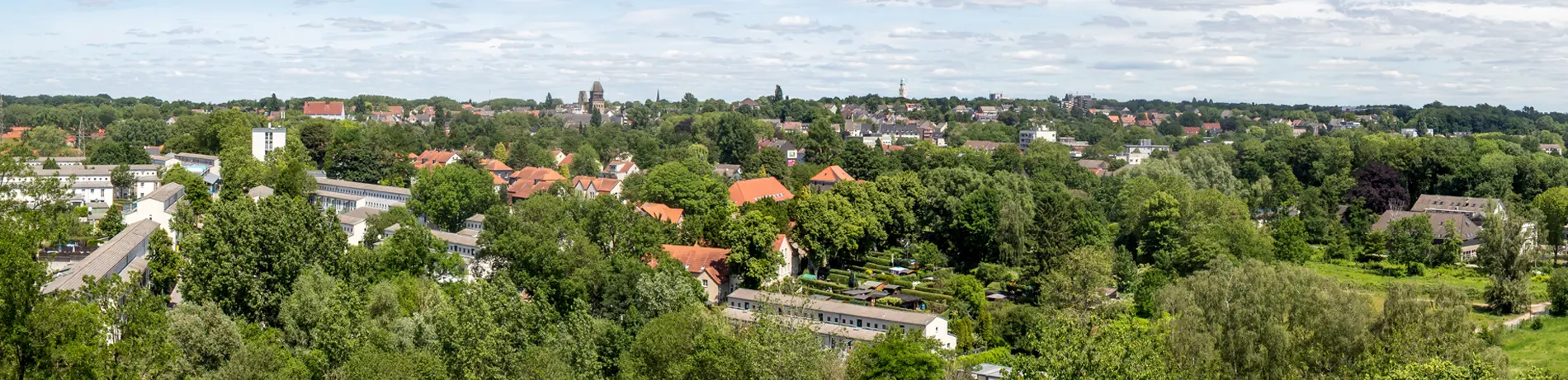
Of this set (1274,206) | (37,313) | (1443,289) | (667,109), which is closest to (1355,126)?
(667,109)

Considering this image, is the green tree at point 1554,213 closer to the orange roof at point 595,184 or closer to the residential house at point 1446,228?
the residential house at point 1446,228

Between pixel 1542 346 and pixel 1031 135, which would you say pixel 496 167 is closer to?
pixel 1542 346

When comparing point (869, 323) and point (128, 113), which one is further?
point (128, 113)

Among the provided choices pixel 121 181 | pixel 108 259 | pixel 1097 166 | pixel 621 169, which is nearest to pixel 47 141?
pixel 121 181

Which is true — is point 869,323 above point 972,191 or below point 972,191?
below

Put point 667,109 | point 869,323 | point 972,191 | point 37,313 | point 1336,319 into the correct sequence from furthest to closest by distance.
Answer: point 667,109 → point 972,191 → point 869,323 → point 1336,319 → point 37,313

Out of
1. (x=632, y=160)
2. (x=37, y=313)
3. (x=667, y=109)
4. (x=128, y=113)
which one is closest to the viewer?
(x=37, y=313)

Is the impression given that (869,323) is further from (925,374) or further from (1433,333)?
(1433,333)
